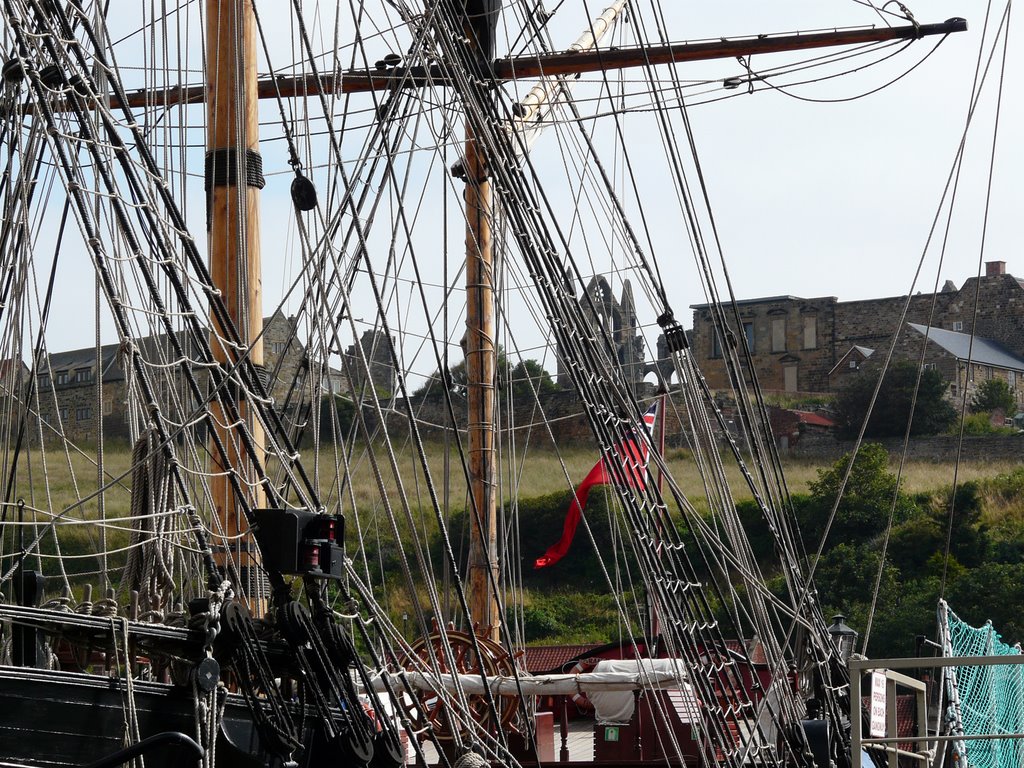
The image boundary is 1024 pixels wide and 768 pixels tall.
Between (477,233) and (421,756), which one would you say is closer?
(421,756)

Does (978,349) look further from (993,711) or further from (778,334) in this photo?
(993,711)

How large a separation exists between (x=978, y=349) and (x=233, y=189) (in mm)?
36490

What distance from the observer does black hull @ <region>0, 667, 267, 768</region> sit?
14.8 feet

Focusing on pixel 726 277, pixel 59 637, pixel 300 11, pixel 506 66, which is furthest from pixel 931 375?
pixel 59 637

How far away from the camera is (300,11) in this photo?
7770 mm

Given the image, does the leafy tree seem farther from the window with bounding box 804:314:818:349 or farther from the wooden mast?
the wooden mast

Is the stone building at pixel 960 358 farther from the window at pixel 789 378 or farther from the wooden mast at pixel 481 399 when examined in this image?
the wooden mast at pixel 481 399

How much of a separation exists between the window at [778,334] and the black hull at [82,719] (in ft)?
137

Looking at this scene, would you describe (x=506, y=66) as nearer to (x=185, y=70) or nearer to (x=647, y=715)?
(x=185, y=70)

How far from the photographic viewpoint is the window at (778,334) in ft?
149

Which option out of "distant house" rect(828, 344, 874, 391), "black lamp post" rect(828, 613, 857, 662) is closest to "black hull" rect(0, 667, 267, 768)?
"black lamp post" rect(828, 613, 857, 662)

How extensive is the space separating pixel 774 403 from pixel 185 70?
3419 cm

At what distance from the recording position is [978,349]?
4091 centimetres

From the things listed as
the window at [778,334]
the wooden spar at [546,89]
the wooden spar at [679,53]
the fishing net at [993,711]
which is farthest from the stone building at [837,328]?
the fishing net at [993,711]
